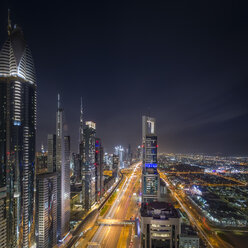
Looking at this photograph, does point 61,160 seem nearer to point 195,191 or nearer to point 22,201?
point 22,201

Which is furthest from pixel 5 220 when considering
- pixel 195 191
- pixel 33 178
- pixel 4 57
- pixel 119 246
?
pixel 195 191

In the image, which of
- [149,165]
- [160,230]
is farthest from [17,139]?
[149,165]

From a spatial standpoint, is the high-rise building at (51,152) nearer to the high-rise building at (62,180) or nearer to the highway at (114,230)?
the high-rise building at (62,180)

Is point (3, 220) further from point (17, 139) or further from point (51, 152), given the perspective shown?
point (51, 152)

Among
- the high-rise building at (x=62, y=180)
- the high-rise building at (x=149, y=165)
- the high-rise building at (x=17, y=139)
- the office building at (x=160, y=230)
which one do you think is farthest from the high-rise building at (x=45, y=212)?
the high-rise building at (x=149, y=165)

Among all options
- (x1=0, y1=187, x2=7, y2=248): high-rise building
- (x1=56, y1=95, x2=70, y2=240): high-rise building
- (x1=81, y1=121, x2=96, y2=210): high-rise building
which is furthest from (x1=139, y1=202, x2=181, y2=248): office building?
(x1=81, y1=121, x2=96, y2=210): high-rise building

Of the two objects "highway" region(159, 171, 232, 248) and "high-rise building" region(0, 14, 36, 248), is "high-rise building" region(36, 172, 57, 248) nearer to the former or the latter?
"high-rise building" region(0, 14, 36, 248)
